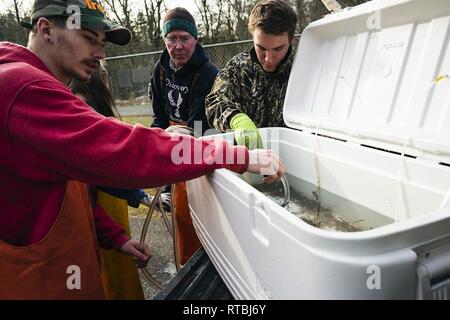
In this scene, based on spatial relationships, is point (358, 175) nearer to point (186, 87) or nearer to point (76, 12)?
point (76, 12)

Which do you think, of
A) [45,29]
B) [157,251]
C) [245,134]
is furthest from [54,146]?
[157,251]

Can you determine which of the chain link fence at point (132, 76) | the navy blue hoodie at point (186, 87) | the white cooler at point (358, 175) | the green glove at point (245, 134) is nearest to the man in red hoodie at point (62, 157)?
the white cooler at point (358, 175)

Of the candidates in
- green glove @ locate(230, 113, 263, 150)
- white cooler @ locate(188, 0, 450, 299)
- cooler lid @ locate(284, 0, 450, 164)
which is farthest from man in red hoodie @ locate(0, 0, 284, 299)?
cooler lid @ locate(284, 0, 450, 164)

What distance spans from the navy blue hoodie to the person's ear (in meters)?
1.23

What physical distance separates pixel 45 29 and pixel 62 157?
470 mm

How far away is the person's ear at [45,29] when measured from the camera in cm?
103

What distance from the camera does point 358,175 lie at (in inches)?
57.4

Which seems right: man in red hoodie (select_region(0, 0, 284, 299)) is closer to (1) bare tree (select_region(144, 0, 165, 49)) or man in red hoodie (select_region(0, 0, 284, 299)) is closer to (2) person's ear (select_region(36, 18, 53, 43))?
(2) person's ear (select_region(36, 18, 53, 43))

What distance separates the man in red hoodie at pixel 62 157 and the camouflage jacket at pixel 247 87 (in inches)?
27.1

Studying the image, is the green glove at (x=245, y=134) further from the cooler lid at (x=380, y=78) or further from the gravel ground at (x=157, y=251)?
the gravel ground at (x=157, y=251)

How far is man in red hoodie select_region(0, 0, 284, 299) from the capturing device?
84cm

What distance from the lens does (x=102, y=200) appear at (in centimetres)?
170

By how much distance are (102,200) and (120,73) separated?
23.6ft
